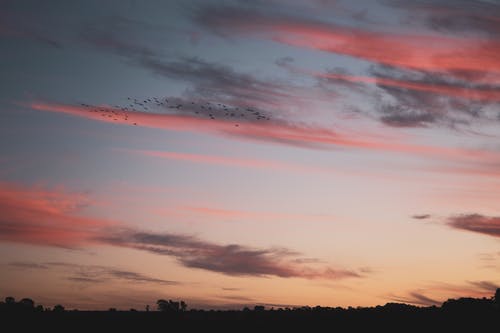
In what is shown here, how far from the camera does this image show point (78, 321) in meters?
67.4

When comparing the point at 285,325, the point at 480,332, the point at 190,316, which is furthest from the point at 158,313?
the point at 480,332

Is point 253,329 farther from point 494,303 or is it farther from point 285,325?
point 494,303

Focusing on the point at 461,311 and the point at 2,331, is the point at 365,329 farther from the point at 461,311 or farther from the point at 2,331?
the point at 2,331

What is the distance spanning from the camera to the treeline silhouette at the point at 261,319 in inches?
2594

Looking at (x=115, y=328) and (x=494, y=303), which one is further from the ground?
(x=494, y=303)

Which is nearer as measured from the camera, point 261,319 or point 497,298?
point 261,319

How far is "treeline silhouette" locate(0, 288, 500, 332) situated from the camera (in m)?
65.9

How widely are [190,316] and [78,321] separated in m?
10.0

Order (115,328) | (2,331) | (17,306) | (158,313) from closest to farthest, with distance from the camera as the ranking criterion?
(2,331) → (115,328) → (158,313) → (17,306)

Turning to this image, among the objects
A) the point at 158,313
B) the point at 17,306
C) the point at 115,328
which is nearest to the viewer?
the point at 115,328

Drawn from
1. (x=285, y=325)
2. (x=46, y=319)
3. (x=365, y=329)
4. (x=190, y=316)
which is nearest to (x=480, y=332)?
(x=365, y=329)

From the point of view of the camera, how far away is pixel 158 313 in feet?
232

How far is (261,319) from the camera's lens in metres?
70.9

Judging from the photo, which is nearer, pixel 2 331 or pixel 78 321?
pixel 2 331
